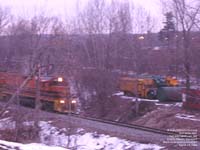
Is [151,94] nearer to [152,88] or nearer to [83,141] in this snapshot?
[152,88]

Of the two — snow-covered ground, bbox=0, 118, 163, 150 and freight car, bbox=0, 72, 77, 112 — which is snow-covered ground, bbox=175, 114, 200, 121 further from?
snow-covered ground, bbox=0, 118, 163, 150

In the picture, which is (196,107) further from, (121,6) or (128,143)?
(121,6)

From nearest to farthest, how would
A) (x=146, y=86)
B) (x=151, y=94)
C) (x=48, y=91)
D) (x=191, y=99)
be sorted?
(x=191, y=99) < (x=48, y=91) < (x=151, y=94) < (x=146, y=86)

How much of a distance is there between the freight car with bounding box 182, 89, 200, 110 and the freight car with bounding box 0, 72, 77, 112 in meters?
8.24

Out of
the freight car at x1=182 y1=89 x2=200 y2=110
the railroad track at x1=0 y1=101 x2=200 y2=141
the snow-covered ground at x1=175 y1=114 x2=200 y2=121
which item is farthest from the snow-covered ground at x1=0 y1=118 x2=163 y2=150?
the freight car at x1=182 y1=89 x2=200 y2=110

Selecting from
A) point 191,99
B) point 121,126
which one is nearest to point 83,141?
point 121,126

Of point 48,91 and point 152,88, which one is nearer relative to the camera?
point 48,91

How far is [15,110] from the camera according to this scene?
22719mm

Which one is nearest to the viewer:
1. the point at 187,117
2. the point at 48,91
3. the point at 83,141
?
the point at 83,141

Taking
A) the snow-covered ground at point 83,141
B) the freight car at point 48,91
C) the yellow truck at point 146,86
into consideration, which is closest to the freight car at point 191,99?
the yellow truck at point 146,86

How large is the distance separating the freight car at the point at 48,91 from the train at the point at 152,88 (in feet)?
27.8

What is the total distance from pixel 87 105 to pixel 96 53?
8.96m

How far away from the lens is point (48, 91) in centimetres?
3284

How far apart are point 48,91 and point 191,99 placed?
10.6 meters
